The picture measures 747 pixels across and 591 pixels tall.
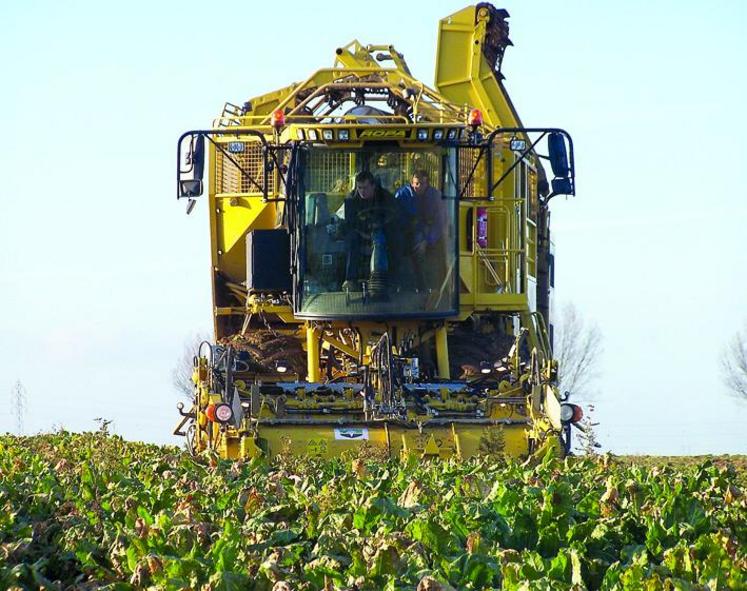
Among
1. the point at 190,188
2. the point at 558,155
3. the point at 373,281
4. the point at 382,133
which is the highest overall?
the point at 382,133

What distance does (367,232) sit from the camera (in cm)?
1492

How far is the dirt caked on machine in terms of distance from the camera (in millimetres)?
13641

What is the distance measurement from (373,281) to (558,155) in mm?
2109

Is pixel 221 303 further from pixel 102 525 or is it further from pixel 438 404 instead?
pixel 102 525

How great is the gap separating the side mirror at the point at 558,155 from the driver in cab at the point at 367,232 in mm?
1717

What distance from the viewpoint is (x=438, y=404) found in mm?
14266

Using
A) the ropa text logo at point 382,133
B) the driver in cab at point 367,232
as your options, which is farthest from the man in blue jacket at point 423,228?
the ropa text logo at point 382,133

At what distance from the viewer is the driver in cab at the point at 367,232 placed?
14898 millimetres

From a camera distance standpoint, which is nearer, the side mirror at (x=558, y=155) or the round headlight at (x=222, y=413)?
the round headlight at (x=222, y=413)

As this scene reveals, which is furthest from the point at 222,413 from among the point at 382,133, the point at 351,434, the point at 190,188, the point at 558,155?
the point at 558,155

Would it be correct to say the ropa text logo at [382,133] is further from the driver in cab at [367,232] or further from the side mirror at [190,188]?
the side mirror at [190,188]

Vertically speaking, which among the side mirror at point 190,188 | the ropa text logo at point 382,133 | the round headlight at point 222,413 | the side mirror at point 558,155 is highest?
the ropa text logo at point 382,133

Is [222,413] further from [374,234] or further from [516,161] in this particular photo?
[516,161]

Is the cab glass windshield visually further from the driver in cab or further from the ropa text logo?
the ropa text logo
